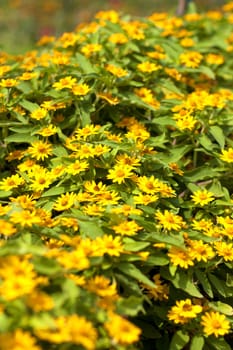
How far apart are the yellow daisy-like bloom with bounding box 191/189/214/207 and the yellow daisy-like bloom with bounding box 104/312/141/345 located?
716mm

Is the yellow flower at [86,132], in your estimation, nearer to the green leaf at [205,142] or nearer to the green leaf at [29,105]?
the green leaf at [29,105]

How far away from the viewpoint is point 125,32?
262cm

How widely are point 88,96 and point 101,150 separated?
393 mm

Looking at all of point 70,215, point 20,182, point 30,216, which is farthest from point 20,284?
point 20,182

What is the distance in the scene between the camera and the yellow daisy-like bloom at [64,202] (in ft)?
5.65

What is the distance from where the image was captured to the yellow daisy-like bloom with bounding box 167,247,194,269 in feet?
5.31

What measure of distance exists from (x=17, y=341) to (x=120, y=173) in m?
0.77

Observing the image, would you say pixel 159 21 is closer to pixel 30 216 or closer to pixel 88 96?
pixel 88 96

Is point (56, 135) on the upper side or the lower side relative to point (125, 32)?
lower

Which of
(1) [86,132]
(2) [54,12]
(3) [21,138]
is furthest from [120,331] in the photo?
(2) [54,12]

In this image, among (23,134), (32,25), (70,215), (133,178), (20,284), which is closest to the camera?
(20,284)

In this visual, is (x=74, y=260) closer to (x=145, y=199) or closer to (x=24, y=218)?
(x=24, y=218)

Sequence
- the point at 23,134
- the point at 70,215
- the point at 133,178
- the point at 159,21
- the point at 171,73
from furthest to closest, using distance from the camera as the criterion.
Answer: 1. the point at 159,21
2. the point at 171,73
3. the point at 23,134
4. the point at 133,178
5. the point at 70,215

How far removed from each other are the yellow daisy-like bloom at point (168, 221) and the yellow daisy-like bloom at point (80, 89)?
0.57 m
